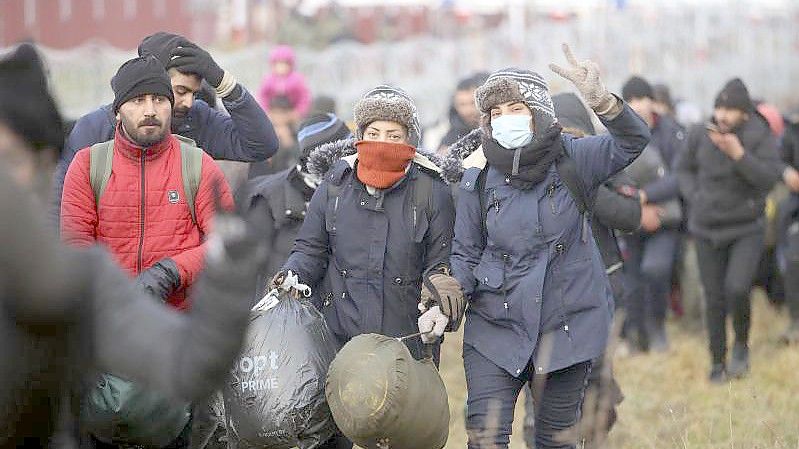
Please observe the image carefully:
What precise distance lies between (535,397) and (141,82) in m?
2.00

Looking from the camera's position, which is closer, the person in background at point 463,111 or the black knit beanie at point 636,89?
the person in background at point 463,111

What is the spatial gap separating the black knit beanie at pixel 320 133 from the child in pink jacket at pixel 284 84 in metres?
5.50

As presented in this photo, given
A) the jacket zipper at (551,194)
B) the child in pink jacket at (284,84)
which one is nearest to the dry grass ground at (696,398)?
the jacket zipper at (551,194)

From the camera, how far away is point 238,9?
3334cm

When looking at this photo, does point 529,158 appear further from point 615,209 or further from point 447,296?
point 615,209

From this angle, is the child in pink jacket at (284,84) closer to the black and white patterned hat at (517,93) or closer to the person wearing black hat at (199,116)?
the person wearing black hat at (199,116)

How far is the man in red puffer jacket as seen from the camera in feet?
18.2

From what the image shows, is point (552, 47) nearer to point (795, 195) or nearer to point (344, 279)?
point (795, 195)

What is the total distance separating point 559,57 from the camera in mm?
24047

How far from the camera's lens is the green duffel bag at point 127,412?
5.22m

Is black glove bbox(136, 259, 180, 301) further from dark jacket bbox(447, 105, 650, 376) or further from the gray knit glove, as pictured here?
the gray knit glove

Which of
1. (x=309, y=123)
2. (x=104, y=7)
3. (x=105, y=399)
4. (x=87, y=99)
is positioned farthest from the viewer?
(x=104, y=7)

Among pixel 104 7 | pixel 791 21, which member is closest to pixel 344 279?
pixel 104 7

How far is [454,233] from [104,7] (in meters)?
27.5
